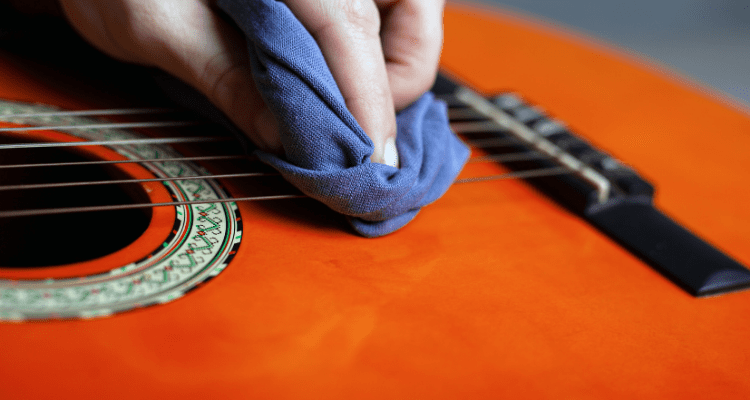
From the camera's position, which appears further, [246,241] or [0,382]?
[246,241]

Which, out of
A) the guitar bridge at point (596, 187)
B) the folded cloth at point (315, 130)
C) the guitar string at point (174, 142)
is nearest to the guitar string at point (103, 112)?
the guitar string at point (174, 142)

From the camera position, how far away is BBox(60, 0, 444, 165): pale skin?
1.49ft

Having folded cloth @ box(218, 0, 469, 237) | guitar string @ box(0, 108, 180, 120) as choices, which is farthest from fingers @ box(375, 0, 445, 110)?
guitar string @ box(0, 108, 180, 120)

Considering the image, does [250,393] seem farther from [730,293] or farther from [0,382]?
[730,293]

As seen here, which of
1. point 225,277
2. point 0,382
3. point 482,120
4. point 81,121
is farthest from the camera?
point 482,120

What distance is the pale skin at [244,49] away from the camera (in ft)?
1.49

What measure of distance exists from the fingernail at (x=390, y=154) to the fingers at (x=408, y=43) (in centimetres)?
8

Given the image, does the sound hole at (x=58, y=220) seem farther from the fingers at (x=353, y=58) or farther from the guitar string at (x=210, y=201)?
the fingers at (x=353, y=58)

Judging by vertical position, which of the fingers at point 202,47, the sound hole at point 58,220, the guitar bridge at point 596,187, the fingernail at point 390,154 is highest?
the fingers at point 202,47

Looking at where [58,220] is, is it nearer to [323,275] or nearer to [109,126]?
[109,126]

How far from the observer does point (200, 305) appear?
36 cm

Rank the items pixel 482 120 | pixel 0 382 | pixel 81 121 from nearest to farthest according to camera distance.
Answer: pixel 0 382 < pixel 81 121 < pixel 482 120

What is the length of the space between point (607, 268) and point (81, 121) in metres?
0.47

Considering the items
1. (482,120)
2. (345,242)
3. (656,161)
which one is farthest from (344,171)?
(656,161)
